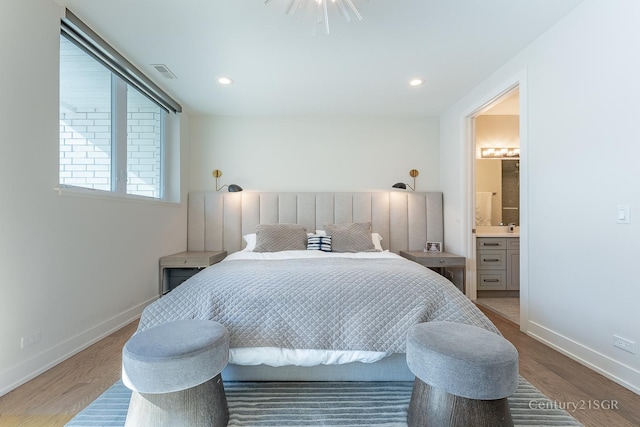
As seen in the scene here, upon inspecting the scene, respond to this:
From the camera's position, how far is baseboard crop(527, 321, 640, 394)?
5.93 feet

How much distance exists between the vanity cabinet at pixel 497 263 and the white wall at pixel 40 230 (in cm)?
398

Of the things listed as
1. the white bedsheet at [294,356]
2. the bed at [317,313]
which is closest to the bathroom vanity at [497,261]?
the bed at [317,313]

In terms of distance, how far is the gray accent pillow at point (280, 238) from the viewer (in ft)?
11.3

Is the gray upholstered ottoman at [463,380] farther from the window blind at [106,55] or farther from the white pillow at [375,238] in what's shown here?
the window blind at [106,55]

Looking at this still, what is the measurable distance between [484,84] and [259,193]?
2.92 meters

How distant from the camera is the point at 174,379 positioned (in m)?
1.30

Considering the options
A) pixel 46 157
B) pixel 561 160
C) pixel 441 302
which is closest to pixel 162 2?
pixel 46 157

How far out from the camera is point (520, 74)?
2725mm

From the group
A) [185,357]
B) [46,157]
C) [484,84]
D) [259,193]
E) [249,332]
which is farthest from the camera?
[259,193]

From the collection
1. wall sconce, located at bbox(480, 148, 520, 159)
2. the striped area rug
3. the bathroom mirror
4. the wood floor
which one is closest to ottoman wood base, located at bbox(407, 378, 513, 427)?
the striped area rug

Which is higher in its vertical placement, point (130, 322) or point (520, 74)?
point (520, 74)

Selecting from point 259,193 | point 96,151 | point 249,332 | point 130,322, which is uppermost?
point 96,151

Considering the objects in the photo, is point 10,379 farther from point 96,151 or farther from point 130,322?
point 96,151

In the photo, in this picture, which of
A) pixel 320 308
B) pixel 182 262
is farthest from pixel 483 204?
pixel 182 262
